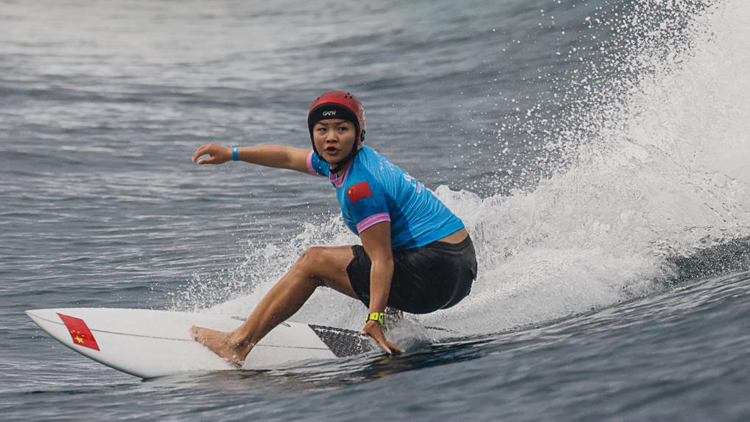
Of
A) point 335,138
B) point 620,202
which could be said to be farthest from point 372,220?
point 620,202

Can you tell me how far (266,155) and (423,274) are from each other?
139 cm

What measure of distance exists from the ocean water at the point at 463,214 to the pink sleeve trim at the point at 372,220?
84 cm

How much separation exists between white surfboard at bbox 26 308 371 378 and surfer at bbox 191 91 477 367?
123 millimetres

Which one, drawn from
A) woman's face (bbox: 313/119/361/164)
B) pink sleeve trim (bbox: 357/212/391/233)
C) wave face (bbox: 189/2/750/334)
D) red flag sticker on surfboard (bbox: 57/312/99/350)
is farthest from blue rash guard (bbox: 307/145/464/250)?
red flag sticker on surfboard (bbox: 57/312/99/350)

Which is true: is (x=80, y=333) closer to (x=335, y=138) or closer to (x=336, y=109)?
(x=335, y=138)

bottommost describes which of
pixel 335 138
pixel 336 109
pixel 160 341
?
pixel 160 341

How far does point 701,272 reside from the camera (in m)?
6.97

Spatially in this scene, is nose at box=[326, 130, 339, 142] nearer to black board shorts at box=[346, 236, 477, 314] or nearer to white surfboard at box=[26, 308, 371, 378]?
black board shorts at box=[346, 236, 477, 314]

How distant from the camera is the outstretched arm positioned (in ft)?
21.7

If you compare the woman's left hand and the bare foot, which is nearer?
the woman's left hand

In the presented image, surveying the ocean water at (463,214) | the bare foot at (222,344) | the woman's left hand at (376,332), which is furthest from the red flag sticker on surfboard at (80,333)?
the woman's left hand at (376,332)

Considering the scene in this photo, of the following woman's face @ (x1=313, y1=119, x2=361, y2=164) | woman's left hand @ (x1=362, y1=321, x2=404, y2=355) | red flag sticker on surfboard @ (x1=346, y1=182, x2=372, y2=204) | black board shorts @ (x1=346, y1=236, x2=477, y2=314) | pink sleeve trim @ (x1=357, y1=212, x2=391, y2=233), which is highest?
woman's face @ (x1=313, y1=119, x2=361, y2=164)

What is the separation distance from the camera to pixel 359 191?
589 cm

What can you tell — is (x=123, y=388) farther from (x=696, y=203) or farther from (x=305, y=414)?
(x=696, y=203)
